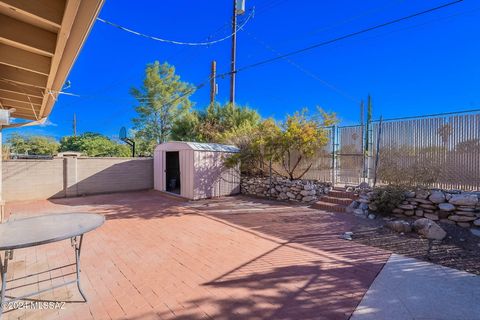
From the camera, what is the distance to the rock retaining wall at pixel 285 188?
28.1ft

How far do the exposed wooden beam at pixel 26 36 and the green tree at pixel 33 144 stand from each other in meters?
31.4

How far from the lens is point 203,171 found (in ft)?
31.8

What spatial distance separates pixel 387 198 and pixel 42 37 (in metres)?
7.32

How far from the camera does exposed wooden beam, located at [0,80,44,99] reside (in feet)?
14.2

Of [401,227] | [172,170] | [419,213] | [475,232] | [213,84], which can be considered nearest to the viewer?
[475,232]

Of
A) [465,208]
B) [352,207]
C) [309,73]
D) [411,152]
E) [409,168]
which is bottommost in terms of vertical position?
[352,207]

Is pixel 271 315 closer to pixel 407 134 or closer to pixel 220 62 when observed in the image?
pixel 407 134

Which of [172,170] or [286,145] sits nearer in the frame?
[286,145]

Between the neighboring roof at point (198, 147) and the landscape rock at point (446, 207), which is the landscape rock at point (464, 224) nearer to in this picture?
the landscape rock at point (446, 207)

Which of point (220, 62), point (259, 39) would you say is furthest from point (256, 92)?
point (259, 39)

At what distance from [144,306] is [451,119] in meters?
8.11

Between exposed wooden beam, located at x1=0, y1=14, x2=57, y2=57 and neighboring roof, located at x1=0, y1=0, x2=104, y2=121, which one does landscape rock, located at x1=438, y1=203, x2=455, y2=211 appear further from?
exposed wooden beam, located at x1=0, y1=14, x2=57, y2=57

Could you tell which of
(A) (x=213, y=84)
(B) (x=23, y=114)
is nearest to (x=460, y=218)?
(B) (x=23, y=114)

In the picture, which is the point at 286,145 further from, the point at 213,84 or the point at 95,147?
the point at 95,147
